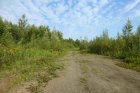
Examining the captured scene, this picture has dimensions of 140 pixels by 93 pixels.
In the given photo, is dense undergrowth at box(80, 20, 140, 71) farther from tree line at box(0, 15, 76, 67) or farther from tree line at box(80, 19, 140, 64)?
tree line at box(0, 15, 76, 67)

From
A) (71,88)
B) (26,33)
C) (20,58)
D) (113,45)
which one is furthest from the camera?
(26,33)

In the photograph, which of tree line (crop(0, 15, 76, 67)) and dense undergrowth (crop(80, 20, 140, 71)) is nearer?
tree line (crop(0, 15, 76, 67))

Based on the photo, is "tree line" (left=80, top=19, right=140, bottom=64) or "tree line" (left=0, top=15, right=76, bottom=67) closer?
"tree line" (left=0, top=15, right=76, bottom=67)

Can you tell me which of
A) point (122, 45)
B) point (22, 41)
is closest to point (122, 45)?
point (122, 45)

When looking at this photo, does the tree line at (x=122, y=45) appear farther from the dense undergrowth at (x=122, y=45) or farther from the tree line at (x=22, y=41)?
the tree line at (x=22, y=41)

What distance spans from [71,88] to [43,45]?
76.4 ft

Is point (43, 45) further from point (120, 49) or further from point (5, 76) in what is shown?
point (5, 76)

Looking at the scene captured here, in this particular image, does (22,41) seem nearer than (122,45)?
No

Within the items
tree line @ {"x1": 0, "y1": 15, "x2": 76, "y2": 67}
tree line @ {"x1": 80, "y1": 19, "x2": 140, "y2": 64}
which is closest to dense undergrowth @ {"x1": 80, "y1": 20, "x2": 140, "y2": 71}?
tree line @ {"x1": 80, "y1": 19, "x2": 140, "y2": 64}

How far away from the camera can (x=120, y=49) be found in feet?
69.9

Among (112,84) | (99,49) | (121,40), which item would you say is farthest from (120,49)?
(112,84)

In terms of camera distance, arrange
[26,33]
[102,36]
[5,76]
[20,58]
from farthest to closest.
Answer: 1. [26,33]
2. [102,36]
3. [20,58]
4. [5,76]

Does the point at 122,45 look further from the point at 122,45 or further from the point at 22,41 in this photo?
the point at 22,41

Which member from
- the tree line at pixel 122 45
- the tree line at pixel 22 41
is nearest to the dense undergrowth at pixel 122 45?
the tree line at pixel 122 45
